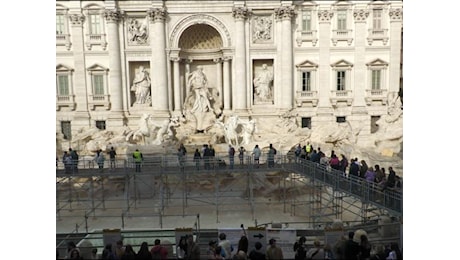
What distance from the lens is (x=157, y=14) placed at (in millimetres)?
26656

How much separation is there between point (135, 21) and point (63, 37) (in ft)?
17.2

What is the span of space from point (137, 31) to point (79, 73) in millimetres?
5147

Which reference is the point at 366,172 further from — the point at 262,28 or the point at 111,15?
the point at 111,15

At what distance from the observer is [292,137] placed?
2525cm

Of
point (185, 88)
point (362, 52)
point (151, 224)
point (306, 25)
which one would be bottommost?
point (151, 224)

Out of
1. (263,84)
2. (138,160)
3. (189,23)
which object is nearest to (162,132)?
(138,160)

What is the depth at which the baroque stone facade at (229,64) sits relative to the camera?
27.1m

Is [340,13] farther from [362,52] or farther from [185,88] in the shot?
[185,88]

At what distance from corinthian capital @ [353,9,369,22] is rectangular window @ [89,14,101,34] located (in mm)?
18331

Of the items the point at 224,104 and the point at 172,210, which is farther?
the point at 224,104

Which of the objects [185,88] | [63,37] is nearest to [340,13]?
[185,88]

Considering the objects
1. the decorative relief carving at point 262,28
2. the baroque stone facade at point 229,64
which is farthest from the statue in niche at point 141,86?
the decorative relief carving at point 262,28

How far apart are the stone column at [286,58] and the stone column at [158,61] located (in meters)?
8.06

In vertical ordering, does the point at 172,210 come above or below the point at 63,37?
below
